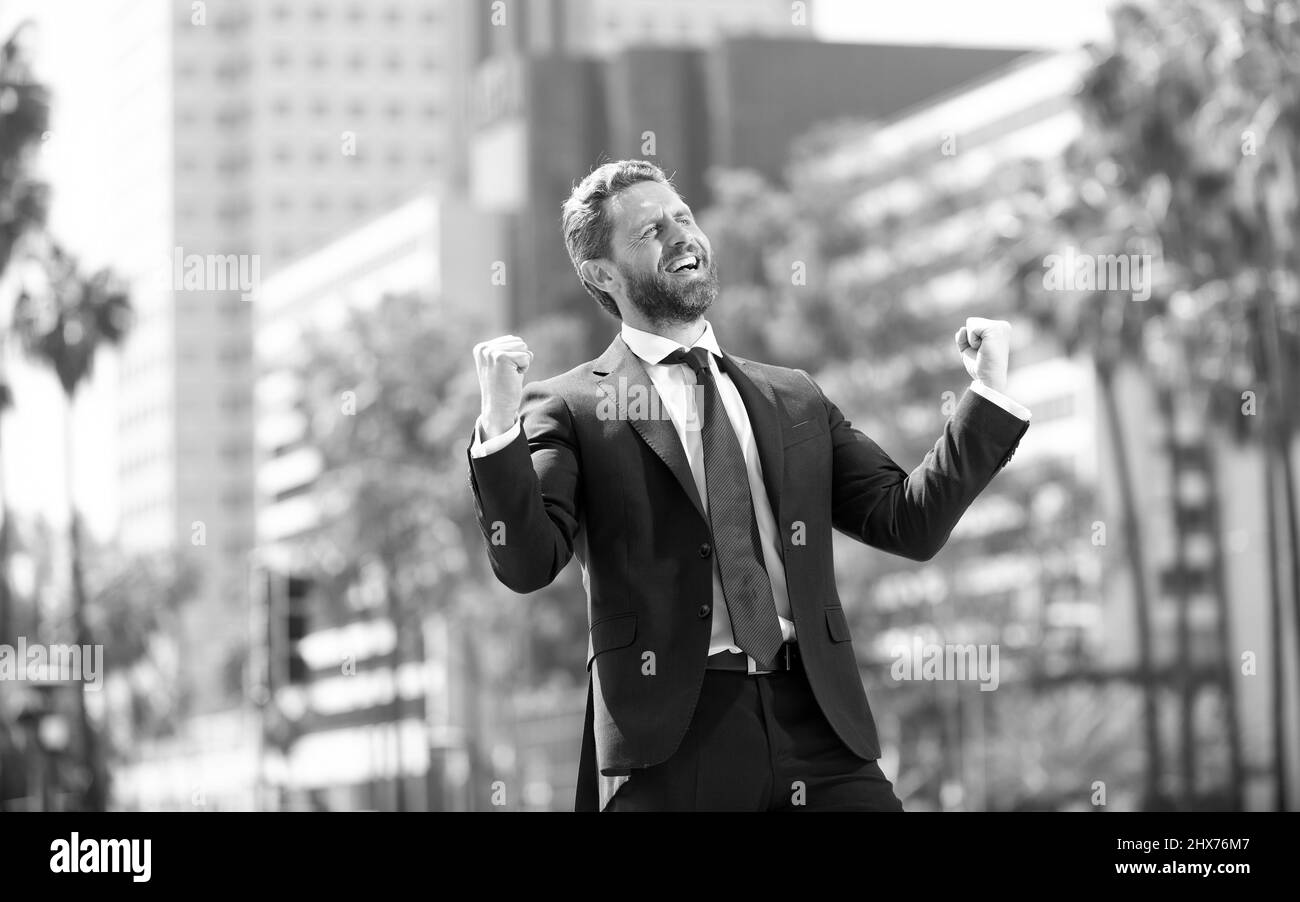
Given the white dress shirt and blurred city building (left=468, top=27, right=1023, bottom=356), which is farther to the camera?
blurred city building (left=468, top=27, right=1023, bottom=356)

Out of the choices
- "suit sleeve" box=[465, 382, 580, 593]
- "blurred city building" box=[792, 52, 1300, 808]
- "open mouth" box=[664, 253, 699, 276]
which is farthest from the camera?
"blurred city building" box=[792, 52, 1300, 808]

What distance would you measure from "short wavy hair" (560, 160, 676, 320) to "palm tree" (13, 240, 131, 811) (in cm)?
3457

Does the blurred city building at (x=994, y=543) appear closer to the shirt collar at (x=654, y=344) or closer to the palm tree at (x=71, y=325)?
the palm tree at (x=71, y=325)

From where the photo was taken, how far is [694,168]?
9150cm

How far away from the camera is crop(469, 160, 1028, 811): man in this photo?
4031 mm

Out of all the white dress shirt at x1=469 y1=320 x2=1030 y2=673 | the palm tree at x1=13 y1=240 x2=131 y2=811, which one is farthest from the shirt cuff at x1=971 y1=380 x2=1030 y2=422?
the palm tree at x1=13 y1=240 x2=131 y2=811

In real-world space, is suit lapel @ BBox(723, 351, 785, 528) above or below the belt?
above

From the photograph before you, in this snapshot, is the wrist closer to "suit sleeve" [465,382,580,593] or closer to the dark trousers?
"suit sleeve" [465,382,580,593]

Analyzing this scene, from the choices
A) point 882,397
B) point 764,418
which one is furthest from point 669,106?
point 764,418

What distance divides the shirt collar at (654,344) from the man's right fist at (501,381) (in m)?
0.44

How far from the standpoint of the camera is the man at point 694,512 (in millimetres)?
4031

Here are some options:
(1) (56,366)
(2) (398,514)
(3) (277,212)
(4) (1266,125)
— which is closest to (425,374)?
(2) (398,514)

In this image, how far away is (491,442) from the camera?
3969mm

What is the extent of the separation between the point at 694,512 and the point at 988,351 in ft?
2.14
